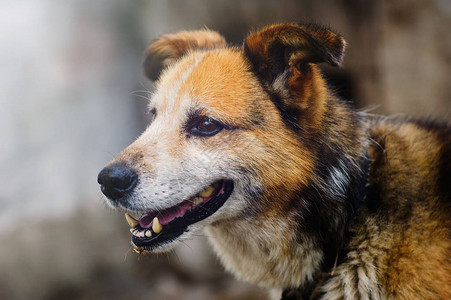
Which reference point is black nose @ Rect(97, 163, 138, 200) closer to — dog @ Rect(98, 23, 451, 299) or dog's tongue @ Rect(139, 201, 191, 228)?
dog @ Rect(98, 23, 451, 299)

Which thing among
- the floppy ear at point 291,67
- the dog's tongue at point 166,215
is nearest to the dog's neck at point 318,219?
the floppy ear at point 291,67

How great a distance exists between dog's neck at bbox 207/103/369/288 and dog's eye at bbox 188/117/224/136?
0.54m

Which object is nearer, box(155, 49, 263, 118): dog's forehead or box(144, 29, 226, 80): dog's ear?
box(155, 49, 263, 118): dog's forehead

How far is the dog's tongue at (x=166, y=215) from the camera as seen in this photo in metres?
2.30

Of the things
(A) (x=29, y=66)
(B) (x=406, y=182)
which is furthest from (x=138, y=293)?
(B) (x=406, y=182)

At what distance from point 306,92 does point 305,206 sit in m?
0.65

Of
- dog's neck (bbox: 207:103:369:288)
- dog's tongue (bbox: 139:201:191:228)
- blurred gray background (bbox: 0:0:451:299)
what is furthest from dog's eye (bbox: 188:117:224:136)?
blurred gray background (bbox: 0:0:451:299)

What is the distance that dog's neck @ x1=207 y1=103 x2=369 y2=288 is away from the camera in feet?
7.51

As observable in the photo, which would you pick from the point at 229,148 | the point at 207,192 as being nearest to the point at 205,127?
the point at 229,148

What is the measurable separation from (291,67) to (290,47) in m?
0.11

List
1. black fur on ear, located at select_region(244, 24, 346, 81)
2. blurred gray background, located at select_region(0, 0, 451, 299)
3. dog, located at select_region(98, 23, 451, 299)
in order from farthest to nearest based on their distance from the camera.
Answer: blurred gray background, located at select_region(0, 0, 451, 299), dog, located at select_region(98, 23, 451, 299), black fur on ear, located at select_region(244, 24, 346, 81)

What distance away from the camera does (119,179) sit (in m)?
2.14

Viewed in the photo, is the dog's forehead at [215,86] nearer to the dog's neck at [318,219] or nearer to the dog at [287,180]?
the dog at [287,180]

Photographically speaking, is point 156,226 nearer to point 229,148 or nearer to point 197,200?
point 197,200
